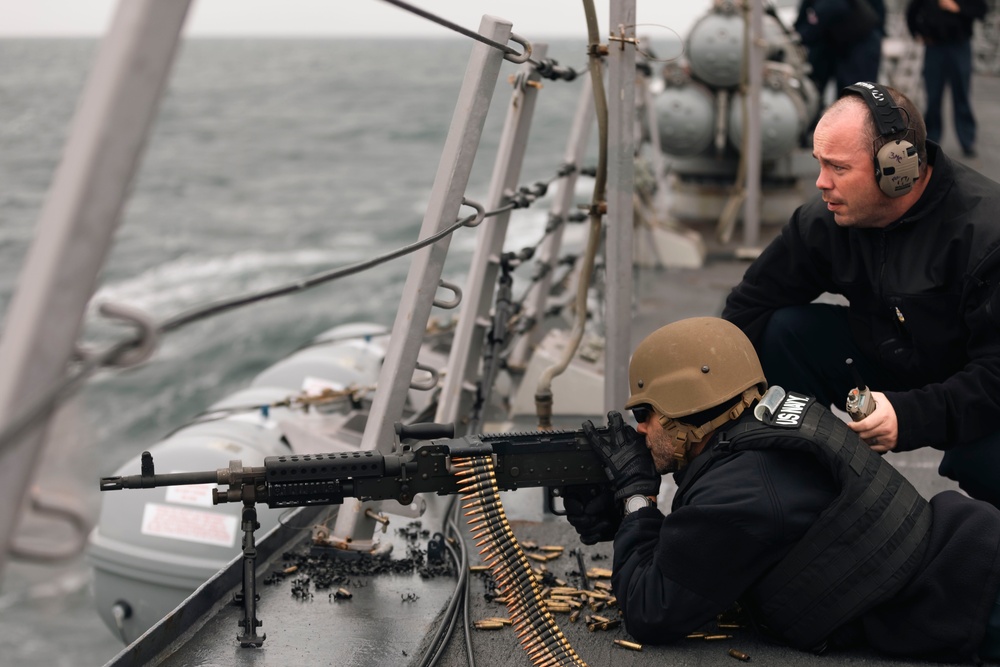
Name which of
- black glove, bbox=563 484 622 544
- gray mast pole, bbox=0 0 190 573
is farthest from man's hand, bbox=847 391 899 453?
gray mast pole, bbox=0 0 190 573

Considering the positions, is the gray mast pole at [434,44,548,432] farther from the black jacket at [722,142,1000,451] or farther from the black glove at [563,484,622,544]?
the black glove at [563,484,622,544]

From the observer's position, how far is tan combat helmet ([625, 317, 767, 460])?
3787 millimetres

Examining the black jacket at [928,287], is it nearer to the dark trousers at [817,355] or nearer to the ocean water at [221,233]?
the dark trousers at [817,355]

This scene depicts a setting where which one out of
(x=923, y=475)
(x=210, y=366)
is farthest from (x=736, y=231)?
(x=210, y=366)

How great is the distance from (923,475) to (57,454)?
4.44m

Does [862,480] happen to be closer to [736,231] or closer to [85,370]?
[85,370]

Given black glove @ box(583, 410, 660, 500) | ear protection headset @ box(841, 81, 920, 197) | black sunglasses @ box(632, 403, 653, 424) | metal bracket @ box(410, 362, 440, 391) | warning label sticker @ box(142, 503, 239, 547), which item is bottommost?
warning label sticker @ box(142, 503, 239, 547)

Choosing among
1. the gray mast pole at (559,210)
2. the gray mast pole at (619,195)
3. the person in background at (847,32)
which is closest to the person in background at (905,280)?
the gray mast pole at (619,195)

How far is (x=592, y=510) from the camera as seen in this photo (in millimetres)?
4137

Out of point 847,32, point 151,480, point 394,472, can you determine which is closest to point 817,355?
point 394,472

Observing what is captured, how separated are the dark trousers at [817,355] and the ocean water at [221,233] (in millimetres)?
2505

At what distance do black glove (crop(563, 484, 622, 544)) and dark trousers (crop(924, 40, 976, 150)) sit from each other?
9.71m

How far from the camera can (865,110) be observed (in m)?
4.14

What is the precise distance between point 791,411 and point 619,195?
1569mm
